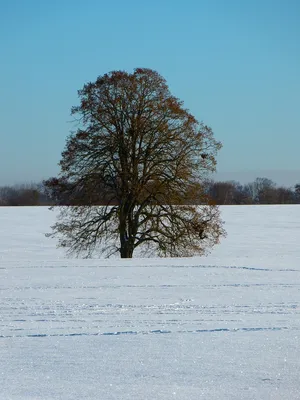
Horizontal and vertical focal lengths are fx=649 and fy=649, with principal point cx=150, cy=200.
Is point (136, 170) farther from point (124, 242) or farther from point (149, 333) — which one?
point (149, 333)

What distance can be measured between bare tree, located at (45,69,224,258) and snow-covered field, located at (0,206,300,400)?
346 inches

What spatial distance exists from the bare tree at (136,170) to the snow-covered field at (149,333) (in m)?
8.78

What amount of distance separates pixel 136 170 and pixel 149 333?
15069 mm

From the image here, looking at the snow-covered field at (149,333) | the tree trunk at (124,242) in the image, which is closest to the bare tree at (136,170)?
the tree trunk at (124,242)

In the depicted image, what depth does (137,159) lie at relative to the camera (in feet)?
71.6

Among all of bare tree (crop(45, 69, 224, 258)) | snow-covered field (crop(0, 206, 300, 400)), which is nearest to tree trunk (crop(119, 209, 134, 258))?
bare tree (crop(45, 69, 224, 258))

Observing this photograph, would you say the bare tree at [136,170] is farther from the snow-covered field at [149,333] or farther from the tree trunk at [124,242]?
the snow-covered field at [149,333]

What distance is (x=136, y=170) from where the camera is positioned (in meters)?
21.8

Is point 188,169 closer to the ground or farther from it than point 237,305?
farther from it

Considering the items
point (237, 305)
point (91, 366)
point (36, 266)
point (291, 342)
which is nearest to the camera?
point (91, 366)

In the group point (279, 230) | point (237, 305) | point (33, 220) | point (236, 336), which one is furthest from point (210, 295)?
point (33, 220)

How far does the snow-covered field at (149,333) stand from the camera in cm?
522

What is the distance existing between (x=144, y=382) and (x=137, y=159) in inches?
660

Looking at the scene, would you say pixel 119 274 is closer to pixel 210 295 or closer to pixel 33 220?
pixel 210 295
